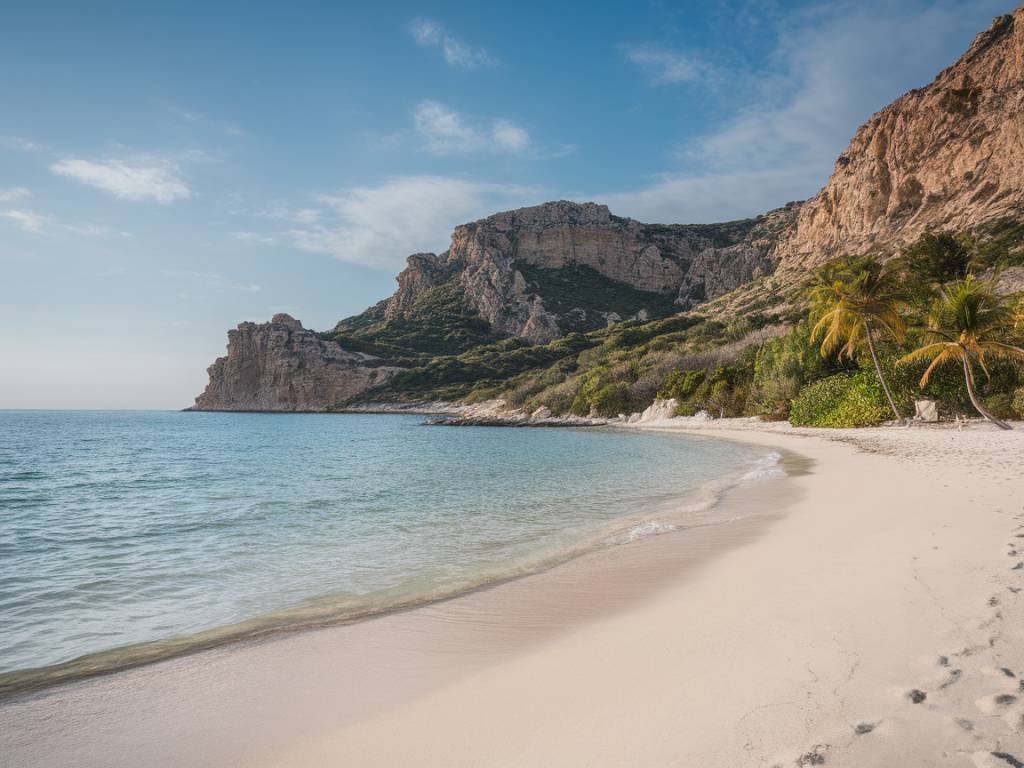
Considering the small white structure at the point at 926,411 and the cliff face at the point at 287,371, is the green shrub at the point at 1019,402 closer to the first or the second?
the small white structure at the point at 926,411

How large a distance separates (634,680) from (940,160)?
10138cm

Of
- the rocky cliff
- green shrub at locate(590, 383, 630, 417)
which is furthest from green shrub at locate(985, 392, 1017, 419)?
the rocky cliff

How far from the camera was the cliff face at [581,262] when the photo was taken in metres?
130

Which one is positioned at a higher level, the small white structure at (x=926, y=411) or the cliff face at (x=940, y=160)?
the cliff face at (x=940, y=160)

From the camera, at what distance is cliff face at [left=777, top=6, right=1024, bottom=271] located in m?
66.1

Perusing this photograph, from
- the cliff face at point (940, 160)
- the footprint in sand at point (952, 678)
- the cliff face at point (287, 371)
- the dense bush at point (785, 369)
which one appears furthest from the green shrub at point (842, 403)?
the cliff face at point (287, 371)

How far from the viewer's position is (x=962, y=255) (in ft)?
138

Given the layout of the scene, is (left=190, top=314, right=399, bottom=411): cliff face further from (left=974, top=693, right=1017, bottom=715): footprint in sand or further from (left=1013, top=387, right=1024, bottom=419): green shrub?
(left=974, top=693, right=1017, bottom=715): footprint in sand

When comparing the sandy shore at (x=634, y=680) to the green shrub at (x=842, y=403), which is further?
the green shrub at (x=842, y=403)

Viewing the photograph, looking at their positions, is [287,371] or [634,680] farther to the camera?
[287,371]

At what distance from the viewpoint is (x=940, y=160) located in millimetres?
76688

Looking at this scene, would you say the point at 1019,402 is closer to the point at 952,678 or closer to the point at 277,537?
the point at 952,678

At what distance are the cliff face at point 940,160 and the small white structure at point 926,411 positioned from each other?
52006 millimetres

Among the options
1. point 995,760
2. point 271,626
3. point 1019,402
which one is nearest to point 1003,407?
point 1019,402
